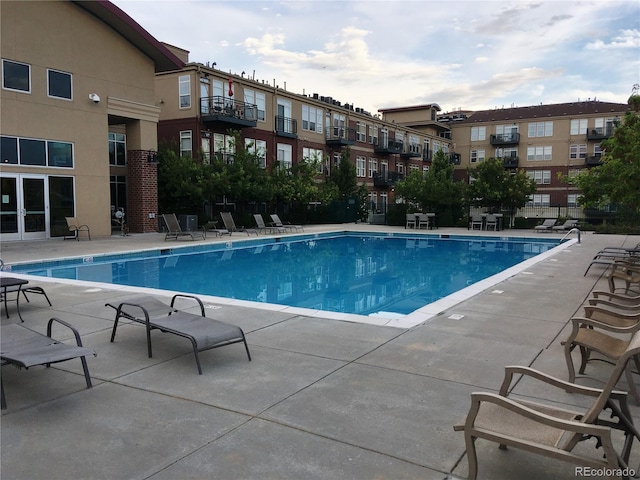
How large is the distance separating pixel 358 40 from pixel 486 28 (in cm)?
809

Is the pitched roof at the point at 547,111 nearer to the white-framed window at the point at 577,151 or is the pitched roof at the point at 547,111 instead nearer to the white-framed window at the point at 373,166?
the white-framed window at the point at 577,151

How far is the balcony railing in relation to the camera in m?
43.4

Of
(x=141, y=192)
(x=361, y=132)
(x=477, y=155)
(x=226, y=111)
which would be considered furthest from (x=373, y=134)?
(x=141, y=192)

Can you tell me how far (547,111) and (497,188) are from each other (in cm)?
3015

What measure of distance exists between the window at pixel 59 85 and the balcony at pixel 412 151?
32302 millimetres

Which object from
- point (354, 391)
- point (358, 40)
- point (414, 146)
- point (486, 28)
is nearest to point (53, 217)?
point (358, 40)

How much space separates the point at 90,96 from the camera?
19.7 meters

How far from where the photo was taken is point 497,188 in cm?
2942

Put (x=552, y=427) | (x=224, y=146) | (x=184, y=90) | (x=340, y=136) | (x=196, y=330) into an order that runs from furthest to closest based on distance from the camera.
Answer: (x=340, y=136) → (x=224, y=146) → (x=184, y=90) → (x=196, y=330) → (x=552, y=427)

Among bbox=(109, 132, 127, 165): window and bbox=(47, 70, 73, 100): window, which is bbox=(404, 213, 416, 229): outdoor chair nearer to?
bbox=(109, 132, 127, 165): window

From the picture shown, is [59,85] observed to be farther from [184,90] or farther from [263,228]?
[263,228]

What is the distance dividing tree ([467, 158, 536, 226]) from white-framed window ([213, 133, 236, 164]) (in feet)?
45.7

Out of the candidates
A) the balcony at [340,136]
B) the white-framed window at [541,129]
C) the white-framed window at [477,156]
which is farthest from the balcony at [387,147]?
the white-framed window at [541,129]

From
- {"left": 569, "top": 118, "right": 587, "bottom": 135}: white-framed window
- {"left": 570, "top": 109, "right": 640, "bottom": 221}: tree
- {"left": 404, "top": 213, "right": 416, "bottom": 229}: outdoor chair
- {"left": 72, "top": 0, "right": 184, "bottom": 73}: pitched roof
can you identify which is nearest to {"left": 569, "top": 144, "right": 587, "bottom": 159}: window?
{"left": 569, "top": 118, "right": 587, "bottom": 135}: white-framed window
